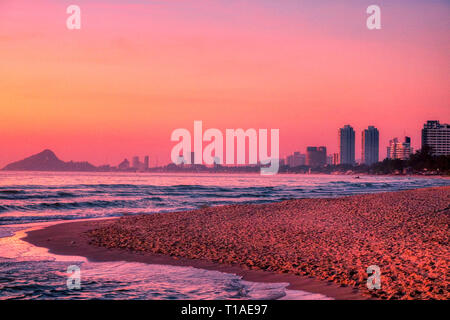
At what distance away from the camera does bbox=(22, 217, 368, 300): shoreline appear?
7.20 meters

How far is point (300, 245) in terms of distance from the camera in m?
11.5

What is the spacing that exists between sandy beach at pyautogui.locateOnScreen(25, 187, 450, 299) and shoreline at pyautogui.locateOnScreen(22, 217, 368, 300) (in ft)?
0.06

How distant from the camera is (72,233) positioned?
15570mm

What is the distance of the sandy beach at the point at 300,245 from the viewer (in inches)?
295

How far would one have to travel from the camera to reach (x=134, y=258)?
10688mm

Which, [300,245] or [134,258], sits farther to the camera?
[300,245]

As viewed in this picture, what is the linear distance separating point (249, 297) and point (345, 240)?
19.3 ft

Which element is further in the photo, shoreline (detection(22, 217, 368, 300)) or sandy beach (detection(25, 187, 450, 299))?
Result: sandy beach (detection(25, 187, 450, 299))

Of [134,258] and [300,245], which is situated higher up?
[300,245]

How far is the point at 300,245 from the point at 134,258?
4.45 metres

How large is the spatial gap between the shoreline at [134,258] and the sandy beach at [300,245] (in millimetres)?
19
